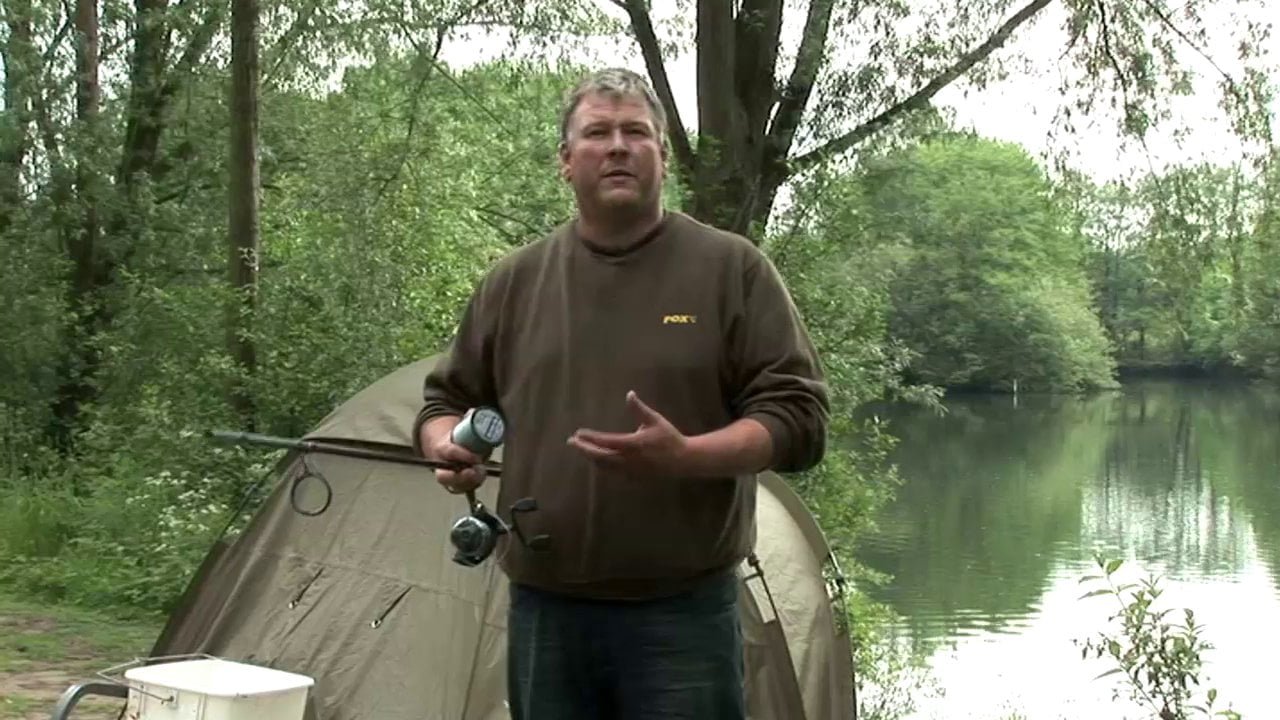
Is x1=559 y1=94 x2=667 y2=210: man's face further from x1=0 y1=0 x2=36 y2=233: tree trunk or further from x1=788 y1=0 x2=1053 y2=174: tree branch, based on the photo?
x1=0 y1=0 x2=36 y2=233: tree trunk

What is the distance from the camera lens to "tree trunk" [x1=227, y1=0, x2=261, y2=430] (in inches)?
356

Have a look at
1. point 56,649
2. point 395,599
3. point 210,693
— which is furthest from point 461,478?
point 56,649

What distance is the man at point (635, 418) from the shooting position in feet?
7.23

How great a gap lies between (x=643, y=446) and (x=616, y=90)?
58cm

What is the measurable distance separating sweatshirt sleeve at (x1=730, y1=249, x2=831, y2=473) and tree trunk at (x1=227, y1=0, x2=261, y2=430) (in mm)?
7121

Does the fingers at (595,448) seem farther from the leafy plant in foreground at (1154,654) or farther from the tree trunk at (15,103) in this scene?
the tree trunk at (15,103)

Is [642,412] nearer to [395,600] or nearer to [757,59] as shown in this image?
[395,600]

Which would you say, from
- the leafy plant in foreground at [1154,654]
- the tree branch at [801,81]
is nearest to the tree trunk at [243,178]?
the tree branch at [801,81]

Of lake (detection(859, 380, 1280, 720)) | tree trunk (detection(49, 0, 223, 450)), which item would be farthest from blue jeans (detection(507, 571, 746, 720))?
tree trunk (detection(49, 0, 223, 450))

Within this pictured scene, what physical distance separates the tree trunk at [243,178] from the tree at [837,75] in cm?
226

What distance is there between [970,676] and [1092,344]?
27.2 metres

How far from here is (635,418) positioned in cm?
213

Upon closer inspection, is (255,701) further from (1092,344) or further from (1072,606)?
(1092,344)

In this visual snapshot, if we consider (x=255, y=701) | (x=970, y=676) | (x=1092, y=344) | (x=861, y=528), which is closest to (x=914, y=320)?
(x=1092, y=344)
